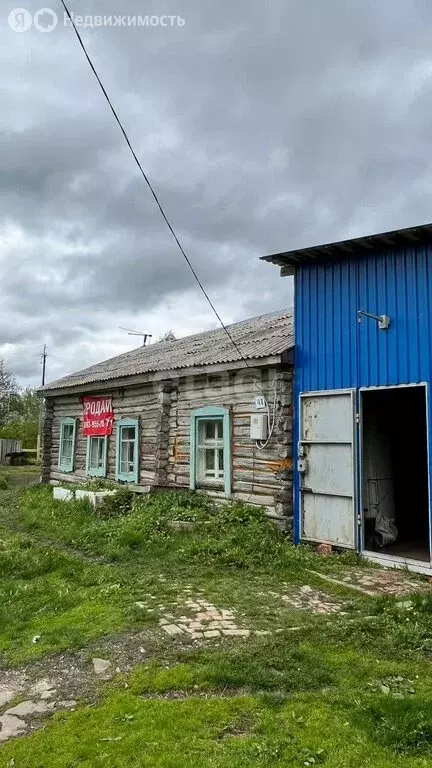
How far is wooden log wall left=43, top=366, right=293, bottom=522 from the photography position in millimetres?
9070

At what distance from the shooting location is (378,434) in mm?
9758

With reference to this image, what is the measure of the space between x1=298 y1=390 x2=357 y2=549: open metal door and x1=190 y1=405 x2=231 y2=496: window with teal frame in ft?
6.74

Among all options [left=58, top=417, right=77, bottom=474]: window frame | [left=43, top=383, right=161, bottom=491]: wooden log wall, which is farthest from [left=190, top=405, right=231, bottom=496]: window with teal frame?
[left=58, top=417, right=77, bottom=474]: window frame

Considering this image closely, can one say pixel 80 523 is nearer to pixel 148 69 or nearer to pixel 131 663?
pixel 131 663

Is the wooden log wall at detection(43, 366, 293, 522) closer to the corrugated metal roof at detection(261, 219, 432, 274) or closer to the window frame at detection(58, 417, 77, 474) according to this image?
the window frame at detection(58, 417, 77, 474)

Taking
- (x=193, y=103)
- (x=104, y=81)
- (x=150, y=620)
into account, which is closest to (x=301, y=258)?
(x=193, y=103)

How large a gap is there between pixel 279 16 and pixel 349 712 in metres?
7.14

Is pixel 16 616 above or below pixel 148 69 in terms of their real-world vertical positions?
below

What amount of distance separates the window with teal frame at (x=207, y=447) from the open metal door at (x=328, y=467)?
2054 millimetres

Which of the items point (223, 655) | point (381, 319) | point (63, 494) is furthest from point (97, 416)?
point (223, 655)

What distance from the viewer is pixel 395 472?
1001 centimetres

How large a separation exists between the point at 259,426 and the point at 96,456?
23.9ft

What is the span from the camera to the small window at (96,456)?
1450 cm

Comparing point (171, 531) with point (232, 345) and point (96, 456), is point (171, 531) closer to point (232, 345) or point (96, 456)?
point (232, 345)
